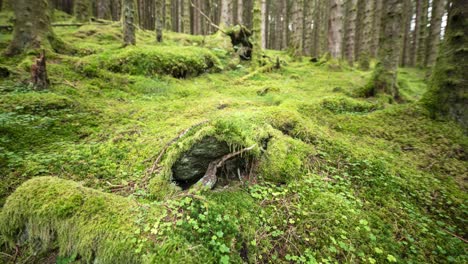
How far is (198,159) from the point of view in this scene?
293 cm

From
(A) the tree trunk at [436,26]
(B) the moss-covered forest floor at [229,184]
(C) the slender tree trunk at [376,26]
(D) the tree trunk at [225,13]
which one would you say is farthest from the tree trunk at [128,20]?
(C) the slender tree trunk at [376,26]

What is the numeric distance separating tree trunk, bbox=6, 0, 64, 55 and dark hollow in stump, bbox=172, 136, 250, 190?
593 cm

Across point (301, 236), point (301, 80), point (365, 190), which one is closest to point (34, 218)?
point (301, 236)

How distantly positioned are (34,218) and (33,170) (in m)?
1.06

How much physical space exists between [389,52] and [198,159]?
A: 575 cm

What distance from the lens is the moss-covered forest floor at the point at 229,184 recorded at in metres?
2.20

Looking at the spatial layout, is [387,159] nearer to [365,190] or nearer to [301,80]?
[365,190]

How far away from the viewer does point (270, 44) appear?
38.7 meters

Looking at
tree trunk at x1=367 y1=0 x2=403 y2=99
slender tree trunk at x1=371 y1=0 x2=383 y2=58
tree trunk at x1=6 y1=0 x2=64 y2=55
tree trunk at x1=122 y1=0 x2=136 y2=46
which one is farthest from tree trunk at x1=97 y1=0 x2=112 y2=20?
slender tree trunk at x1=371 y1=0 x2=383 y2=58

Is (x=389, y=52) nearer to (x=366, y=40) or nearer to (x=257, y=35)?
(x=257, y=35)

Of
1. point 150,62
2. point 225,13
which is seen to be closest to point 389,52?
point 150,62

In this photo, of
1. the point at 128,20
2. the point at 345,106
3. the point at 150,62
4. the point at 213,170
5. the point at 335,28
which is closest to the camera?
the point at 213,170

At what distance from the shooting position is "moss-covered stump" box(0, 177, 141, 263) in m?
2.07

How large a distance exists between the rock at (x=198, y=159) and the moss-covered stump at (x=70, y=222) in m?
0.67
